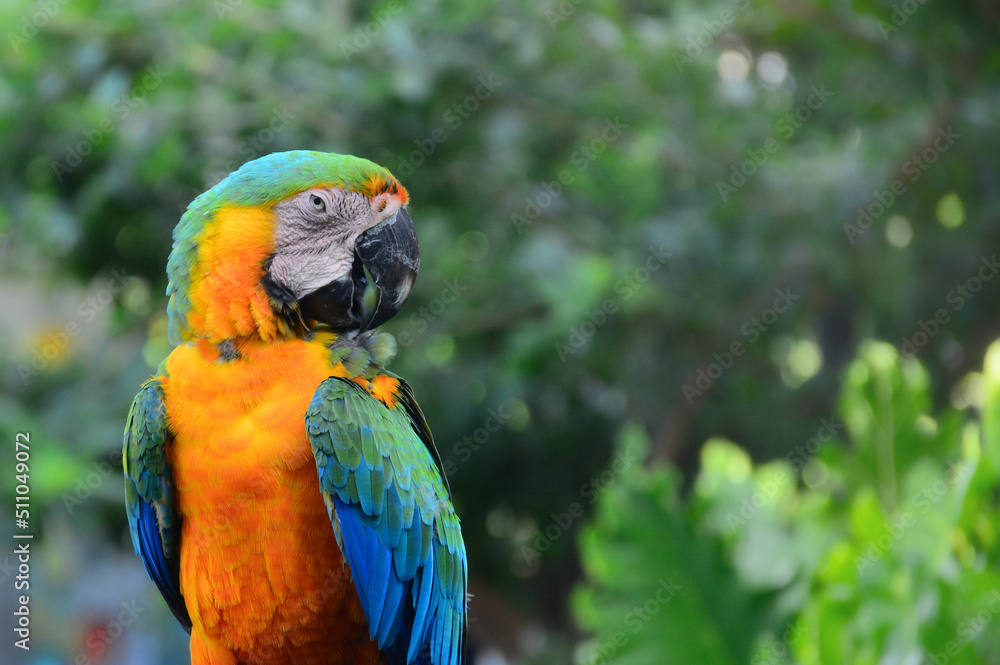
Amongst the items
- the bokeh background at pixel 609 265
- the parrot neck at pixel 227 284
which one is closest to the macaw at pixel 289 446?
the parrot neck at pixel 227 284

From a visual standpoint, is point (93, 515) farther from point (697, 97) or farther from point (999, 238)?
point (999, 238)

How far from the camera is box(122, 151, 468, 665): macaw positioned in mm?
707

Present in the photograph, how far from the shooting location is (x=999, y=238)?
2.73m

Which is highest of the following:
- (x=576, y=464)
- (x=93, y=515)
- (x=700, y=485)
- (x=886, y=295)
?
(x=886, y=295)

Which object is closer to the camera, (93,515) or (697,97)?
(93,515)

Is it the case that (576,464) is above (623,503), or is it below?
below

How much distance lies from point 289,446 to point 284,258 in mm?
163

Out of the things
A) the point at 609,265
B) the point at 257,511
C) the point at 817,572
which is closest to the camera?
the point at 257,511

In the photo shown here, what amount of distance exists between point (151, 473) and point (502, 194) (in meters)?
1.78

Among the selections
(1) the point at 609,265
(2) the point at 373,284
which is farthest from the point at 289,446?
(1) the point at 609,265

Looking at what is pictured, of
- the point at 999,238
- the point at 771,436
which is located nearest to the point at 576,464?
the point at 771,436

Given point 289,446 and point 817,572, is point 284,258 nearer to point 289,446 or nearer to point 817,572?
point 289,446

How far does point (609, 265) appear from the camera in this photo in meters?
2.14

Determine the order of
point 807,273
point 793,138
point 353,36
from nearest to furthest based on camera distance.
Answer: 1. point 353,36
2. point 807,273
3. point 793,138
